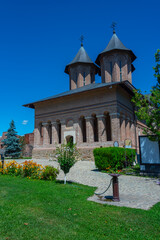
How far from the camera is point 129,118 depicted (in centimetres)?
2419

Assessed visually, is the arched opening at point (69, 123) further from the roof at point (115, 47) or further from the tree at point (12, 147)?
the roof at point (115, 47)

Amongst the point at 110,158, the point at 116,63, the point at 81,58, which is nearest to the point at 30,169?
the point at 110,158

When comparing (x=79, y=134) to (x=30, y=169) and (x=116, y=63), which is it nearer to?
(x=116, y=63)

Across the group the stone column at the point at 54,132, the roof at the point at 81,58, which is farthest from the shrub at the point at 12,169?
the roof at the point at 81,58

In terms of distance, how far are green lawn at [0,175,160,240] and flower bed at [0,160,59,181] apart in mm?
3048

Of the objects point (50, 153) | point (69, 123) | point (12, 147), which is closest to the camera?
point (69, 123)

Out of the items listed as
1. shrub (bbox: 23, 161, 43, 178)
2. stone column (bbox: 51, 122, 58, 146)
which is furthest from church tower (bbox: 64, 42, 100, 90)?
shrub (bbox: 23, 161, 43, 178)

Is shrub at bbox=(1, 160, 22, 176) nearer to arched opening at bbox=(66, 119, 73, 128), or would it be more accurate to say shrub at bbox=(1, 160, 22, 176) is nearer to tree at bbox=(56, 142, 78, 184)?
tree at bbox=(56, 142, 78, 184)

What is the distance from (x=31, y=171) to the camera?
32.6 ft

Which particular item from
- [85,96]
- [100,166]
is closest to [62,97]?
[85,96]

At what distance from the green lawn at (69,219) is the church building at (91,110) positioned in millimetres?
15169

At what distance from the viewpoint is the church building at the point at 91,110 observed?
69.1 feet

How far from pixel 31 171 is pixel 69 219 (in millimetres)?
6026

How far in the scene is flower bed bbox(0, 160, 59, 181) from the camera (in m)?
9.34
